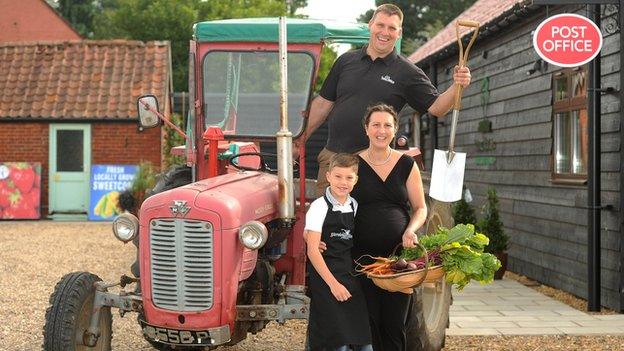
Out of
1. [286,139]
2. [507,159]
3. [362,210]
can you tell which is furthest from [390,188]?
[507,159]

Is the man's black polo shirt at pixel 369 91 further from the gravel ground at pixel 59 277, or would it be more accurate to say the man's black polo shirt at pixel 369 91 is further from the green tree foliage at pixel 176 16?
the green tree foliage at pixel 176 16

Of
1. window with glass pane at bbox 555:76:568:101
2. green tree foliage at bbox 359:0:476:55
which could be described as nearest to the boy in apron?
window with glass pane at bbox 555:76:568:101

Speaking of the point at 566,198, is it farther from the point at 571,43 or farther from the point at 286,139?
the point at 286,139

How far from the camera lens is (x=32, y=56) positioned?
23.6m

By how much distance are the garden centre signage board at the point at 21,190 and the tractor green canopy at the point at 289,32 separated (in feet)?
50.3

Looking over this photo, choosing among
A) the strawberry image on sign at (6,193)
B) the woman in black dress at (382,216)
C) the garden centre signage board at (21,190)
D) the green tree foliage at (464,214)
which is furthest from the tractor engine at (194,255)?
the strawberry image on sign at (6,193)

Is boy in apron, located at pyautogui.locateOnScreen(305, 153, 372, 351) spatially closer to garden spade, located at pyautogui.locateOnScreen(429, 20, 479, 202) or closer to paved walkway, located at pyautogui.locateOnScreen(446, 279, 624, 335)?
garden spade, located at pyautogui.locateOnScreen(429, 20, 479, 202)

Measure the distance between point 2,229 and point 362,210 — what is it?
15.7 meters

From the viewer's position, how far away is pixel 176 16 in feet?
145

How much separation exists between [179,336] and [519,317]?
14.5 feet

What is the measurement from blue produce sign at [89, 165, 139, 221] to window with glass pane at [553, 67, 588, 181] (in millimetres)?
12408

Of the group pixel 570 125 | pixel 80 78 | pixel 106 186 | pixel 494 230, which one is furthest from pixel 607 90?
pixel 80 78

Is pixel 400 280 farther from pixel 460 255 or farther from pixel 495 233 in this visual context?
pixel 495 233

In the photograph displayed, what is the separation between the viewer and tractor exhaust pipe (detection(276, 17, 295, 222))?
553 cm
